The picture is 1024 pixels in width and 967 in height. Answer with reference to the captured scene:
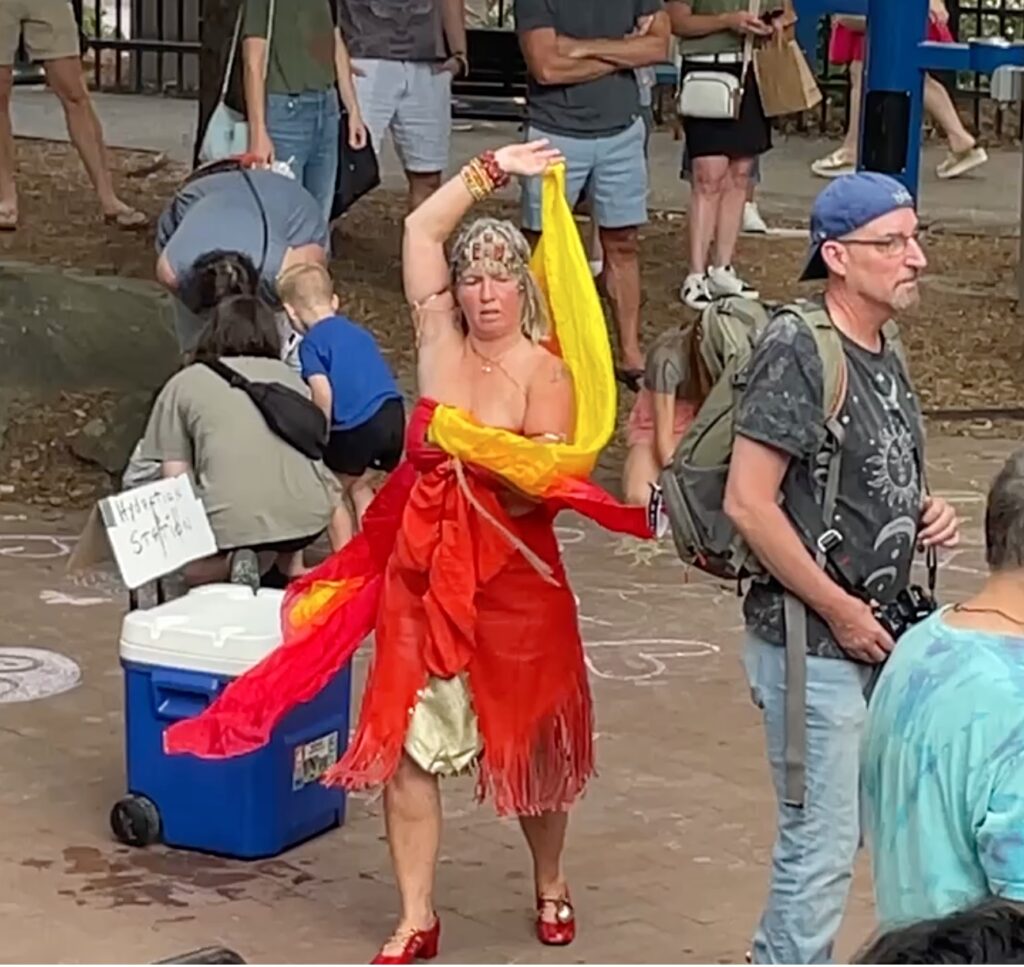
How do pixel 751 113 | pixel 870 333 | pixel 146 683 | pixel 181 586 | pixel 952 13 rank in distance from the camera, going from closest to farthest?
1. pixel 870 333
2. pixel 146 683
3. pixel 181 586
4. pixel 751 113
5. pixel 952 13

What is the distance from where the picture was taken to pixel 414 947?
17.3ft

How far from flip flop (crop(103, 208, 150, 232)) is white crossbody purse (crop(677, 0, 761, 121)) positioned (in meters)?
2.94

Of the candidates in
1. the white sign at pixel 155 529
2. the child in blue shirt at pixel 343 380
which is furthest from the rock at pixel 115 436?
the white sign at pixel 155 529

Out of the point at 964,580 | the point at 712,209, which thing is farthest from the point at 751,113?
the point at 964,580

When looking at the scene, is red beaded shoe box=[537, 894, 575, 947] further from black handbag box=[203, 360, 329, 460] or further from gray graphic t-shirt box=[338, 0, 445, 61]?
gray graphic t-shirt box=[338, 0, 445, 61]

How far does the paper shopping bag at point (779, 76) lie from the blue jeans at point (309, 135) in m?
2.17

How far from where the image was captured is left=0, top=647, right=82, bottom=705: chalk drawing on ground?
281 inches

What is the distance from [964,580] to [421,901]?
3.73 metres

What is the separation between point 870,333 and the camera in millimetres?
4562

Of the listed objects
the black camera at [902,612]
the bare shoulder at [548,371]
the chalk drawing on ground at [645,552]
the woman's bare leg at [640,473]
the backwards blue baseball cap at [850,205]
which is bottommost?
the chalk drawing on ground at [645,552]

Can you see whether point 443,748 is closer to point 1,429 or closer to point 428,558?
point 428,558

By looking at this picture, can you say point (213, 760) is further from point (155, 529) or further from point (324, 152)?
point (324, 152)

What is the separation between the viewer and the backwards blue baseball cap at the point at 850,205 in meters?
4.51

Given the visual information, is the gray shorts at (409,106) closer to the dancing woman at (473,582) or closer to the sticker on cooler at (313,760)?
the sticker on cooler at (313,760)
